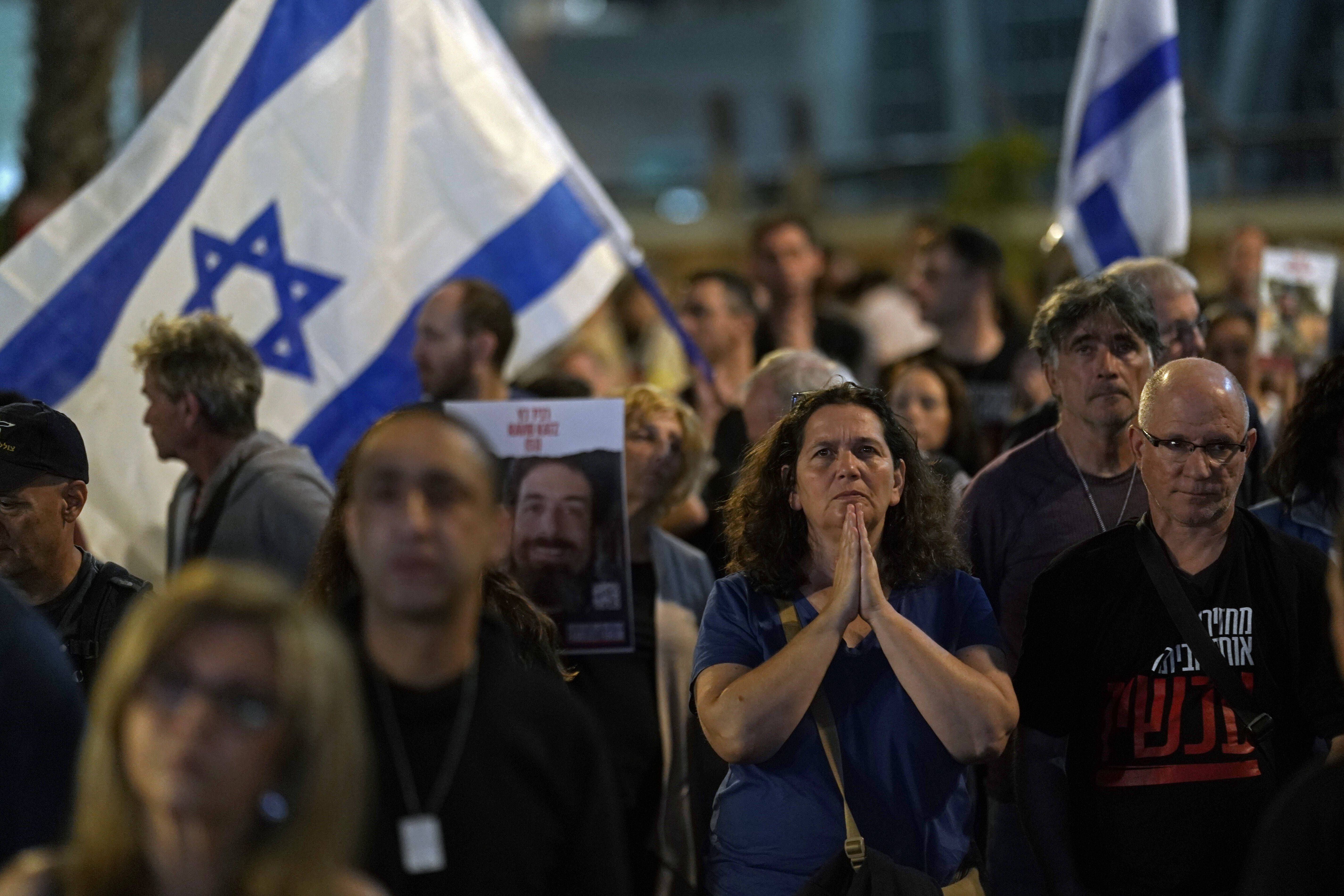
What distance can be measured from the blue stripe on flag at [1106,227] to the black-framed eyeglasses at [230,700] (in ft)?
→ 16.9

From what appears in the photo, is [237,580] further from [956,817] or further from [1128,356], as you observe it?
[1128,356]

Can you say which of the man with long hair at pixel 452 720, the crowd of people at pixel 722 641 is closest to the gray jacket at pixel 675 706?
the crowd of people at pixel 722 641

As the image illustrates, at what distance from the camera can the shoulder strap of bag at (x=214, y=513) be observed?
489cm

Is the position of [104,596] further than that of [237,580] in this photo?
Yes

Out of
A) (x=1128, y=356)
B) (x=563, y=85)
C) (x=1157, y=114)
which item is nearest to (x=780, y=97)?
(x=563, y=85)

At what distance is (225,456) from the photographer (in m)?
5.07

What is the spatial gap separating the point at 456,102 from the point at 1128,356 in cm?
281

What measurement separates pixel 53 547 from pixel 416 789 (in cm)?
177

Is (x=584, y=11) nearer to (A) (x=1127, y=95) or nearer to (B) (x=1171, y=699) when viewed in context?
(A) (x=1127, y=95)

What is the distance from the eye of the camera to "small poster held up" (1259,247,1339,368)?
660cm

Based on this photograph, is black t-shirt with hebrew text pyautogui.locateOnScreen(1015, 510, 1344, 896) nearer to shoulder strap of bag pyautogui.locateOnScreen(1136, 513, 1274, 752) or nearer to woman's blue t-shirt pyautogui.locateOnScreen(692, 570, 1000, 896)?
shoulder strap of bag pyautogui.locateOnScreen(1136, 513, 1274, 752)

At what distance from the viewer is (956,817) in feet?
12.0

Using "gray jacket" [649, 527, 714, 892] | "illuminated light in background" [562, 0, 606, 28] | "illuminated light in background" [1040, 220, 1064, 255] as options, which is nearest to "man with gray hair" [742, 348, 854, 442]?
"gray jacket" [649, 527, 714, 892]

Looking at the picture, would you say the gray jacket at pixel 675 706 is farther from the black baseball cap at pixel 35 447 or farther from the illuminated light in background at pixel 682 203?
the illuminated light in background at pixel 682 203
